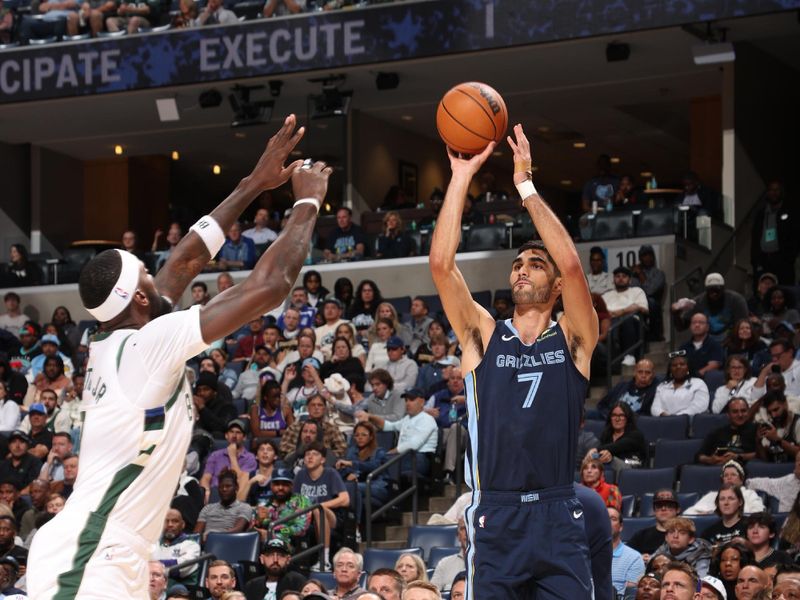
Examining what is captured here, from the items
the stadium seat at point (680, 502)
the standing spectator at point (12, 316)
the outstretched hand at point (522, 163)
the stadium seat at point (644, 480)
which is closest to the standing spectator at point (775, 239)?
the stadium seat at point (644, 480)

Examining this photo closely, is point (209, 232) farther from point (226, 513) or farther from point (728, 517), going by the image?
point (226, 513)

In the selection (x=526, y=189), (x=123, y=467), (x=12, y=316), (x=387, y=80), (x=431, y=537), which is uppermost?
(x=387, y=80)

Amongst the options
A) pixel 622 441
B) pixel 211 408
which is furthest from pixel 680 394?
pixel 211 408

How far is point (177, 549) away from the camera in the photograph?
12.9 m

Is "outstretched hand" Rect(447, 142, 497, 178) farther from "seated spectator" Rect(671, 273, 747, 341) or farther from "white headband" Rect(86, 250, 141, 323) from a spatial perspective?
"seated spectator" Rect(671, 273, 747, 341)

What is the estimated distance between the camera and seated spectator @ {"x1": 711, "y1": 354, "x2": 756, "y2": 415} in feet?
45.8

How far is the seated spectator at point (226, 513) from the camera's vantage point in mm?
13492

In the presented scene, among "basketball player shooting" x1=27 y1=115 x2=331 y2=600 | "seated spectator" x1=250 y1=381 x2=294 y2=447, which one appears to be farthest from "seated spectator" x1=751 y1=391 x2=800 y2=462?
"basketball player shooting" x1=27 y1=115 x2=331 y2=600

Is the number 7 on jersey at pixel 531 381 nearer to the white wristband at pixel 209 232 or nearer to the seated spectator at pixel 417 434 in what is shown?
the white wristband at pixel 209 232

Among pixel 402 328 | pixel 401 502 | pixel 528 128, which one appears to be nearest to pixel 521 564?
pixel 401 502

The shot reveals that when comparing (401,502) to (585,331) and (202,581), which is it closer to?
(202,581)

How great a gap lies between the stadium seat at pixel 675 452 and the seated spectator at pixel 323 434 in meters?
3.23

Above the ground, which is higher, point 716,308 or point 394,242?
point 394,242

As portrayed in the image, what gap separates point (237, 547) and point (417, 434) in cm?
236
